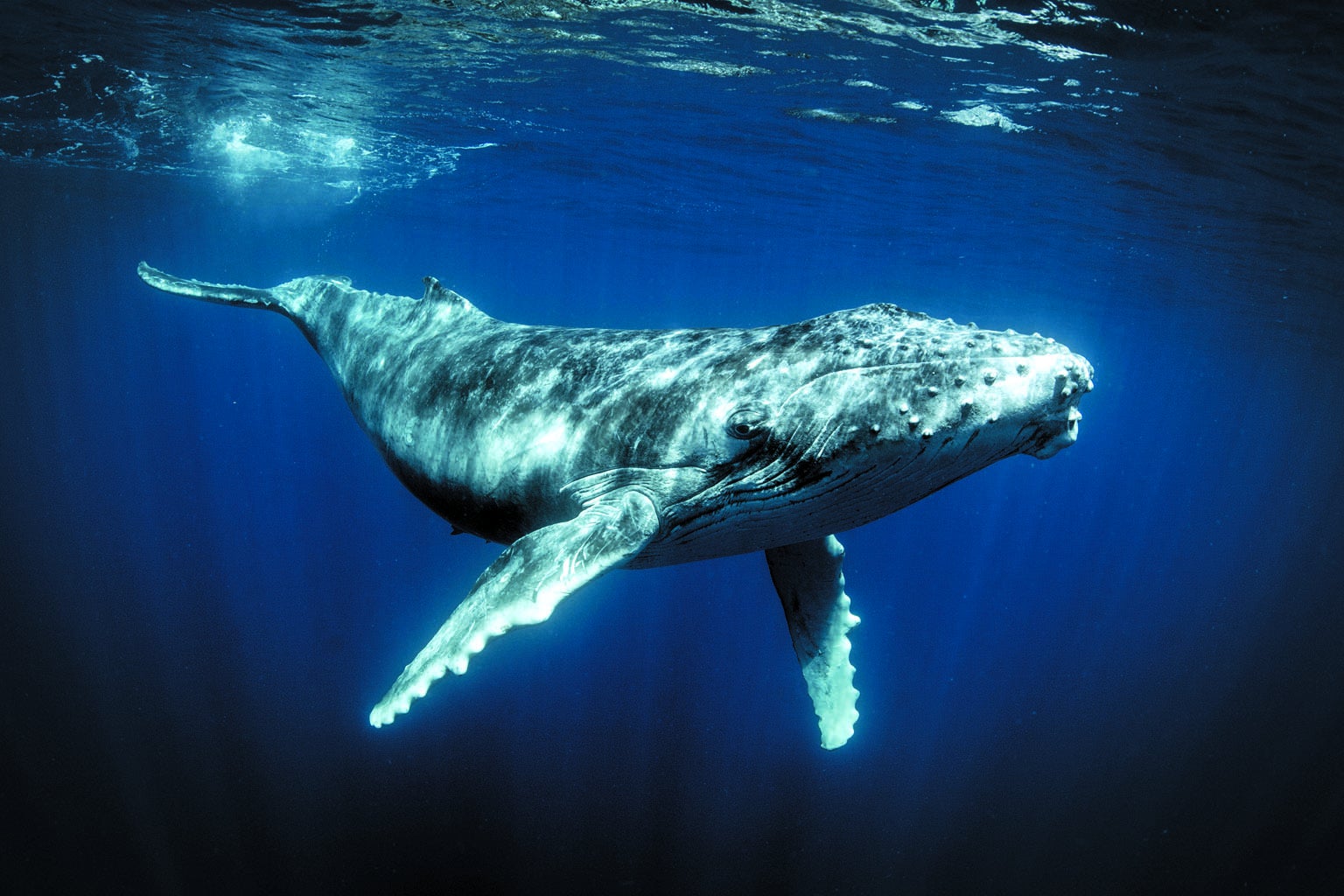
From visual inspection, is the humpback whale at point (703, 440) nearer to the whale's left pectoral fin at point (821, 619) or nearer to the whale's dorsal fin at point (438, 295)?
the whale's left pectoral fin at point (821, 619)

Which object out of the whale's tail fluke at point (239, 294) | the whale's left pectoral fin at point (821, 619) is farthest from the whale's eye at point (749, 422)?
the whale's tail fluke at point (239, 294)

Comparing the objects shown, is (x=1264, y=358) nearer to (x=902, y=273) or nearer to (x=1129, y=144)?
(x=902, y=273)

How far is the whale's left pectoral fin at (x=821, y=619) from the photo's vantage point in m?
5.95

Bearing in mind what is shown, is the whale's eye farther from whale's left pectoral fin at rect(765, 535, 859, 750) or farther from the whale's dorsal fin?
the whale's dorsal fin

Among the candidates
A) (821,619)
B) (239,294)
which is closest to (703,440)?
(821,619)

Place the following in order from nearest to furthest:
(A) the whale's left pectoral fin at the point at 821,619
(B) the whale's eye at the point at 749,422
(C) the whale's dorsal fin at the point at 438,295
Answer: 1. (B) the whale's eye at the point at 749,422
2. (A) the whale's left pectoral fin at the point at 821,619
3. (C) the whale's dorsal fin at the point at 438,295

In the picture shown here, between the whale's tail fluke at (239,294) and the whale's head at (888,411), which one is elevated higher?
the whale's head at (888,411)

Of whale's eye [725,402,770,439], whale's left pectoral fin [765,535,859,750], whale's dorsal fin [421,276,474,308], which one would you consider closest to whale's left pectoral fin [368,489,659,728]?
whale's eye [725,402,770,439]

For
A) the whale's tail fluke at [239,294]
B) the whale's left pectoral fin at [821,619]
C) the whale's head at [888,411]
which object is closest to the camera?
the whale's head at [888,411]

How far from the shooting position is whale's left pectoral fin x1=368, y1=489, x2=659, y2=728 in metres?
3.58

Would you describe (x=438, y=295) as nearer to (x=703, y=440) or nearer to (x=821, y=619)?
(x=703, y=440)

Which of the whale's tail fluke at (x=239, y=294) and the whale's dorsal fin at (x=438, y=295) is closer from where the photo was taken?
the whale's dorsal fin at (x=438, y=295)

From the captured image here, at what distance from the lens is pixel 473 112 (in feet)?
62.8

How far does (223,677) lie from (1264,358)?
5532cm
